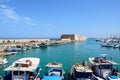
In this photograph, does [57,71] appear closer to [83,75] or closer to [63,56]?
[83,75]

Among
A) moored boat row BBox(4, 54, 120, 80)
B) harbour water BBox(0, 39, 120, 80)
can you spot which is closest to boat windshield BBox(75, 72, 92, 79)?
moored boat row BBox(4, 54, 120, 80)

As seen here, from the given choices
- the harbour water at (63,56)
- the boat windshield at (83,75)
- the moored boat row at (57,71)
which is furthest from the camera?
the harbour water at (63,56)

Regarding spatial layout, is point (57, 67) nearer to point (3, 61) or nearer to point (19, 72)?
point (19, 72)

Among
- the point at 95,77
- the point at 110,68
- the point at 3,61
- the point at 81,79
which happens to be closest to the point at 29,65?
the point at 81,79

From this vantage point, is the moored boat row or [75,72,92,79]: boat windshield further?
[75,72,92,79]: boat windshield

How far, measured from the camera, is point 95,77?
83.8 feet

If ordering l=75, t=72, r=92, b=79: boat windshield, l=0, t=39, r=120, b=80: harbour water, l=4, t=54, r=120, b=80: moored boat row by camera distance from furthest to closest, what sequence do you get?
l=0, t=39, r=120, b=80: harbour water, l=75, t=72, r=92, b=79: boat windshield, l=4, t=54, r=120, b=80: moored boat row

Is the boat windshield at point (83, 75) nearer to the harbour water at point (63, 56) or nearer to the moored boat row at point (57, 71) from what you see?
the moored boat row at point (57, 71)

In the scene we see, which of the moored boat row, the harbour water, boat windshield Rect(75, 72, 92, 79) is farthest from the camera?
the harbour water

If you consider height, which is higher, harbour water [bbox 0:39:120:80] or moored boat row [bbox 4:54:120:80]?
moored boat row [bbox 4:54:120:80]

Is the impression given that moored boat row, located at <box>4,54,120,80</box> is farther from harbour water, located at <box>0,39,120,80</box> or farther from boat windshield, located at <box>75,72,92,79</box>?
harbour water, located at <box>0,39,120,80</box>

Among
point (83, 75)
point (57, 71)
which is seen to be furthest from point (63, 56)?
point (83, 75)

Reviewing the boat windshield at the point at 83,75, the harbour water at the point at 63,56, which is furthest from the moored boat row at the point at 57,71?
the harbour water at the point at 63,56

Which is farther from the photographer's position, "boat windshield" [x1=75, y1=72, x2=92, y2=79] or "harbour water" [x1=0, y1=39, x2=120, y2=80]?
"harbour water" [x1=0, y1=39, x2=120, y2=80]
